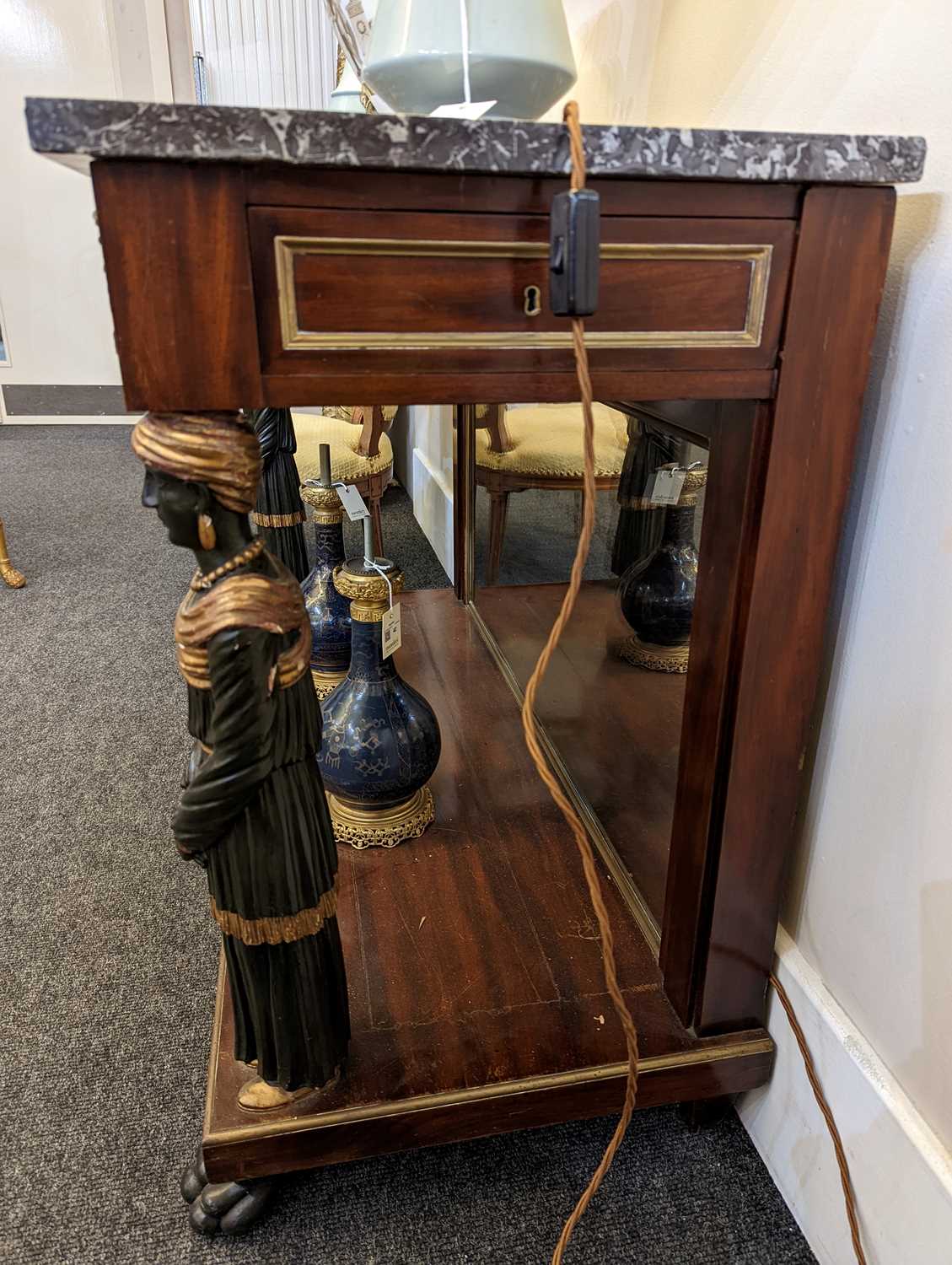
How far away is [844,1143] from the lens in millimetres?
797

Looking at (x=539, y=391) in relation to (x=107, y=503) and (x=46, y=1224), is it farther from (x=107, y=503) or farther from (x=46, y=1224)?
(x=107, y=503)

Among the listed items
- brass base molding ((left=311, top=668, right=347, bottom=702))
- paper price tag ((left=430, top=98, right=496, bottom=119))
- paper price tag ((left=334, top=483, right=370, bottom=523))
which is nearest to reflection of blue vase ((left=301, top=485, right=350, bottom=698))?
brass base molding ((left=311, top=668, right=347, bottom=702))

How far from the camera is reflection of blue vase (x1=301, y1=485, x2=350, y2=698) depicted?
1455 mm

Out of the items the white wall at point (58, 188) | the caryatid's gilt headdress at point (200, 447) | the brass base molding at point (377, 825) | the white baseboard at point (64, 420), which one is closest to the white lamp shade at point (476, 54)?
the caryatid's gilt headdress at point (200, 447)

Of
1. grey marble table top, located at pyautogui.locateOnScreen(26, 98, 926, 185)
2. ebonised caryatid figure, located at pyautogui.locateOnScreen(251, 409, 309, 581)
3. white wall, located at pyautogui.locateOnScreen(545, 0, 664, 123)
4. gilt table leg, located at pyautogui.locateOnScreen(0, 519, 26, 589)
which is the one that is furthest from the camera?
gilt table leg, located at pyautogui.locateOnScreen(0, 519, 26, 589)

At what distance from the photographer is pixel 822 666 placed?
2.65 ft

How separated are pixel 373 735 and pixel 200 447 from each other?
0.57m

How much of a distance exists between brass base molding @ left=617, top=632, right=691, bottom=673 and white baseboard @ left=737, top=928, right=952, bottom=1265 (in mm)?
295

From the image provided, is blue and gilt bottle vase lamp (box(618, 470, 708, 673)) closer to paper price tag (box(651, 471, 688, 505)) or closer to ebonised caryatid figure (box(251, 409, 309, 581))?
paper price tag (box(651, 471, 688, 505))

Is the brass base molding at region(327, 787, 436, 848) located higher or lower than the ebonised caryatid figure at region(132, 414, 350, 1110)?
lower

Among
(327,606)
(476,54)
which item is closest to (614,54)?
(476,54)

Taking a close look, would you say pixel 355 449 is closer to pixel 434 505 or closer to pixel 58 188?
pixel 434 505

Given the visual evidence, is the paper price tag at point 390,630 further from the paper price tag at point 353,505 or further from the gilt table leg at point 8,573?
the gilt table leg at point 8,573

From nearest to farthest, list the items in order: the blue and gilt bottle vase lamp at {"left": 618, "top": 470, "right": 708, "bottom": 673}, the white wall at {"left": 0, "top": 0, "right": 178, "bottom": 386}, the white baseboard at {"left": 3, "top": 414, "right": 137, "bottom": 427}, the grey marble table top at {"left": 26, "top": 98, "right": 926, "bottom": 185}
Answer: the grey marble table top at {"left": 26, "top": 98, "right": 926, "bottom": 185} → the blue and gilt bottle vase lamp at {"left": 618, "top": 470, "right": 708, "bottom": 673} → the white wall at {"left": 0, "top": 0, "right": 178, "bottom": 386} → the white baseboard at {"left": 3, "top": 414, "right": 137, "bottom": 427}
